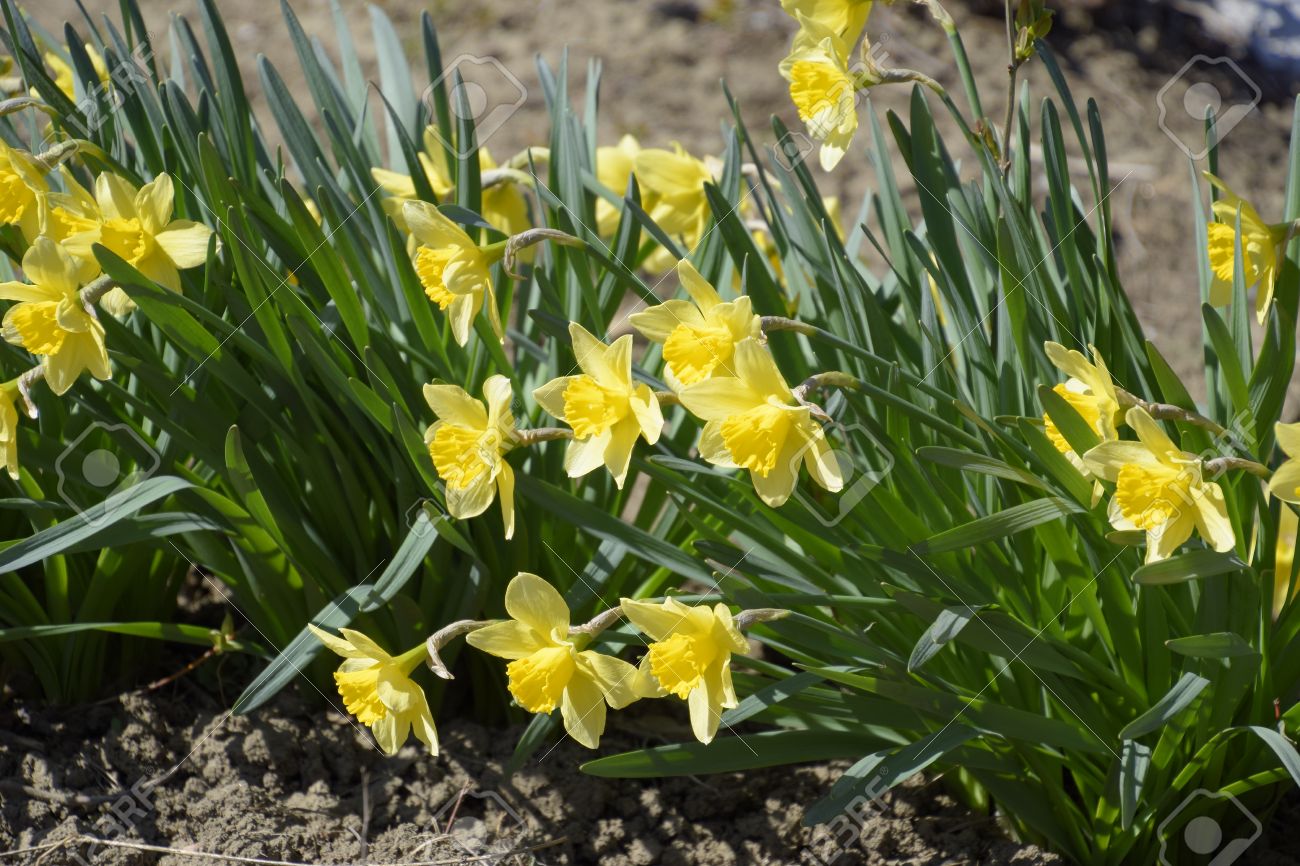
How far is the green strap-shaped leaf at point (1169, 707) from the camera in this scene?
1.30 metres

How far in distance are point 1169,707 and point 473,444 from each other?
0.82m

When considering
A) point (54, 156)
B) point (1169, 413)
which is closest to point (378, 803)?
point (54, 156)

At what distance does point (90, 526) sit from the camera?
59.3 inches

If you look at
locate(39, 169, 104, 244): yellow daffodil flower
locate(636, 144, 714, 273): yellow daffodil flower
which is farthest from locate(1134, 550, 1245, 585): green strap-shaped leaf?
locate(39, 169, 104, 244): yellow daffodil flower

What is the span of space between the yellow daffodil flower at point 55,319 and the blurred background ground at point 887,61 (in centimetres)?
216

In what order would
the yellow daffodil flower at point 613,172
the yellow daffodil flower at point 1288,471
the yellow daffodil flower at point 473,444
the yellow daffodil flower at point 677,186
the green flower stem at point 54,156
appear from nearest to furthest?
the yellow daffodil flower at point 1288,471 → the yellow daffodil flower at point 473,444 → the green flower stem at point 54,156 → the yellow daffodil flower at point 677,186 → the yellow daffodil flower at point 613,172

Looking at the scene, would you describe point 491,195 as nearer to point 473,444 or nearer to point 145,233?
point 145,233

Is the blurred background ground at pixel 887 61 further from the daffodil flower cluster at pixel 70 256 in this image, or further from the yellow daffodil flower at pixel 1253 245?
the daffodil flower cluster at pixel 70 256

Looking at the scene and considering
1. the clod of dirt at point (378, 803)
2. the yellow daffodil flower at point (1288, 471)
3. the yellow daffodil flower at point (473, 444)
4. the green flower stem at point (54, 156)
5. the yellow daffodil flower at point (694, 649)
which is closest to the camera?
the yellow daffodil flower at point (1288, 471)

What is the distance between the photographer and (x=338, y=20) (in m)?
2.15

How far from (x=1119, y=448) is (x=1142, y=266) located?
7.39 feet

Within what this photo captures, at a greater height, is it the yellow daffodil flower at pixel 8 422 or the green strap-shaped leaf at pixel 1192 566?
the yellow daffodil flower at pixel 8 422

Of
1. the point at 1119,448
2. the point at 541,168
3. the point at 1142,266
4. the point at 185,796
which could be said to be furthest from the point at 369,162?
the point at 1142,266

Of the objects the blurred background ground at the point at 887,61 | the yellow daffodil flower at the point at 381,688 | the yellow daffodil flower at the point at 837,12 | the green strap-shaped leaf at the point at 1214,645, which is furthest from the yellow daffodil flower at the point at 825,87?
the blurred background ground at the point at 887,61
